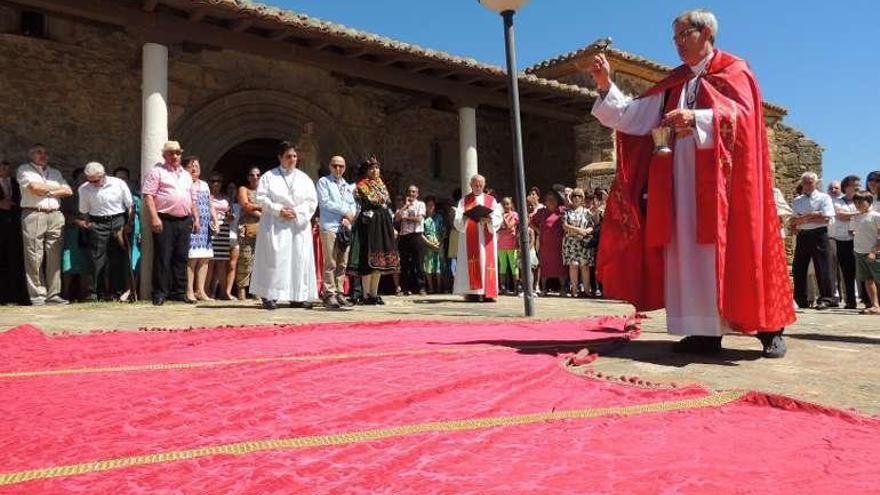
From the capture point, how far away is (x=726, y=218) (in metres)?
3.32

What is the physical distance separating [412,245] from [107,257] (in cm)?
445

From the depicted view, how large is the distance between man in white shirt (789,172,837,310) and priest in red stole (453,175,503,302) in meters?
3.64

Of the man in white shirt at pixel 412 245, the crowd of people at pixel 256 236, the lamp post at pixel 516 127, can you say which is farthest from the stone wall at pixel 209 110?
the lamp post at pixel 516 127

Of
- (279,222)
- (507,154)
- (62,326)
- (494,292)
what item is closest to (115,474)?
(62,326)

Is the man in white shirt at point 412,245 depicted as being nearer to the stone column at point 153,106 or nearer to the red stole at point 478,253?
the red stole at point 478,253

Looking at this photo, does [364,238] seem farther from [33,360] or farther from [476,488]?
[476,488]

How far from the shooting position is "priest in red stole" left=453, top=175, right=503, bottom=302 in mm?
8664

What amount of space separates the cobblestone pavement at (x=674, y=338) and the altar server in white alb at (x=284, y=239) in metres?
0.30

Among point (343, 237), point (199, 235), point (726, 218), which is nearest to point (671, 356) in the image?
point (726, 218)

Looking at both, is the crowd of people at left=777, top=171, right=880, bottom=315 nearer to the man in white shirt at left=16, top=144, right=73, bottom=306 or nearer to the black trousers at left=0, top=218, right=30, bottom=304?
the man in white shirt at left=16, top=144, right=73, bottom=306

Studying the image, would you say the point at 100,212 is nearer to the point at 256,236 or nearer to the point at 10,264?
the point at 10,264

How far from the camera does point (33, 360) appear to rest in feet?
10.0

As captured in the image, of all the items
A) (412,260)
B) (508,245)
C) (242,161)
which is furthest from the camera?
(242,161)

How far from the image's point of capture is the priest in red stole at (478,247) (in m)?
8.66
